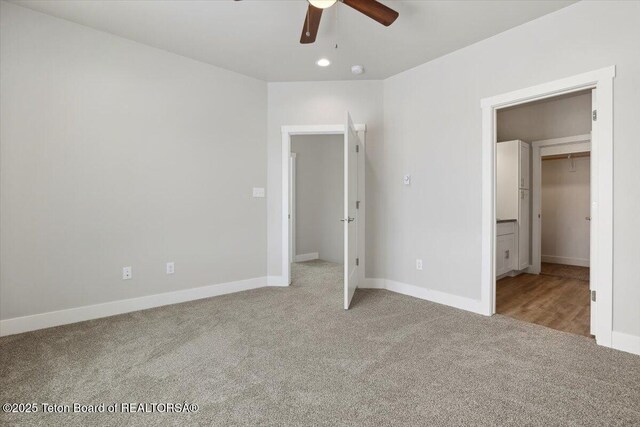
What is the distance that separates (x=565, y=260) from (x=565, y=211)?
91cm

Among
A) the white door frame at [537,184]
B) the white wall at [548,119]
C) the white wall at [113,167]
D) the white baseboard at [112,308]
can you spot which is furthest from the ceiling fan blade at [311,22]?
the white door frame at [537,184]

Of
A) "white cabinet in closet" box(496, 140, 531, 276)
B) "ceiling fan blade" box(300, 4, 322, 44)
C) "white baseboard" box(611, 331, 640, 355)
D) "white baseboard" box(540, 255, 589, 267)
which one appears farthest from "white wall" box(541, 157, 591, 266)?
"ceiling fan blade" box(300, 4, 322, 44)

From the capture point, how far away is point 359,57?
3418 millimetres

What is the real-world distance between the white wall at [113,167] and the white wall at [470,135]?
1.86 metres

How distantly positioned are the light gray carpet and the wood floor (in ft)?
1.00

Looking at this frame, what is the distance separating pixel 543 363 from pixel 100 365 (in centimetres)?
293

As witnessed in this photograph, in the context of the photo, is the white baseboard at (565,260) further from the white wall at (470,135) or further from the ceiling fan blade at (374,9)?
the ceiling fan blade at (374,9)

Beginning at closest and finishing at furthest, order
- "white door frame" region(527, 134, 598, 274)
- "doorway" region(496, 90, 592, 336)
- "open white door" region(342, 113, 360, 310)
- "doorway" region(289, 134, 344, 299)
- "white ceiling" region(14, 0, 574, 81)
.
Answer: "white ceiling" region(14, 0, 574, 81)
"open white door" region(342, 113, 360, 310)
"doorway" region(496, 90, 592, 336)
"white door frame" region(527, 134, 598, 274)
"doorway" region(289, 134, 344, 299)

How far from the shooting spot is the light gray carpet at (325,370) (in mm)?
1597

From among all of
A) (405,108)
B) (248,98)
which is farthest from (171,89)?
(405,108)

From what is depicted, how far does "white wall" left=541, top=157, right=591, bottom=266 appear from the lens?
18.6ft

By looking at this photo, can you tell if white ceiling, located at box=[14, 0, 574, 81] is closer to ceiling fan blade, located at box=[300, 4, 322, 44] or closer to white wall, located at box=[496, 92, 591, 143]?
ceiling fan blade, located at box=[300, 4, 322, 44]

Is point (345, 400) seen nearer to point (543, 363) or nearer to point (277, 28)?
point (543, 363)

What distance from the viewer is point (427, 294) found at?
3578 millimetres
